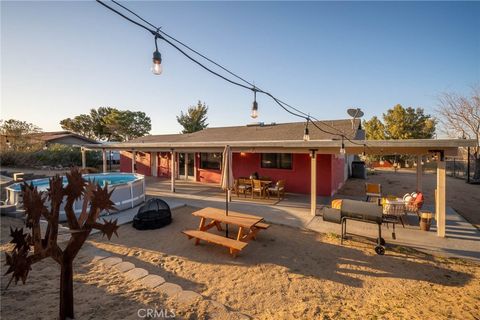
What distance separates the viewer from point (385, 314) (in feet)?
11.5

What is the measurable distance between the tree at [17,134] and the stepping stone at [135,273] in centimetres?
3005

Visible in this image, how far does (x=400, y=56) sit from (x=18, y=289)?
1449 centimetres

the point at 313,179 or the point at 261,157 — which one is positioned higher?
the point at 261,157

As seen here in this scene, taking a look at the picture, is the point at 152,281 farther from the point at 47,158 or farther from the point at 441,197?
the point at 47,158

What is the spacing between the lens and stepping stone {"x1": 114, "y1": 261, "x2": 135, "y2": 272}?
4.67 metres

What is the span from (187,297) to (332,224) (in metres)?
5.80

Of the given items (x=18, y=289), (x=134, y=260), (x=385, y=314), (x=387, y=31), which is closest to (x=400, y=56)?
(x=387, y=31)

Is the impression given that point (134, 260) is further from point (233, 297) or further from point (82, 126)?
point (82, 126)

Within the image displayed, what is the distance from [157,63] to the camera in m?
3.30

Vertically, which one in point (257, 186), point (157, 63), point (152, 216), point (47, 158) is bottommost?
point (152, 216)

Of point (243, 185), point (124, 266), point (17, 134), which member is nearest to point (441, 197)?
point (243, 185)

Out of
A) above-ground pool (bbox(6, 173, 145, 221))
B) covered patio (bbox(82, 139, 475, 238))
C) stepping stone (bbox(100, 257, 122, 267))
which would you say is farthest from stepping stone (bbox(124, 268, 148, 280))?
covered patio (bbox(82, 139, 475, 238))

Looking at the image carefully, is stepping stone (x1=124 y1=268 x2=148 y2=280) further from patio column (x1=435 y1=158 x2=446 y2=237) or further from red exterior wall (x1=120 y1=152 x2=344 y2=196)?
red exterior wall (x1=120 y1=152 x2=344 y2=196)

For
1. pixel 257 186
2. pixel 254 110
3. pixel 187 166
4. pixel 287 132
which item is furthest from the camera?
pixel 187 166
